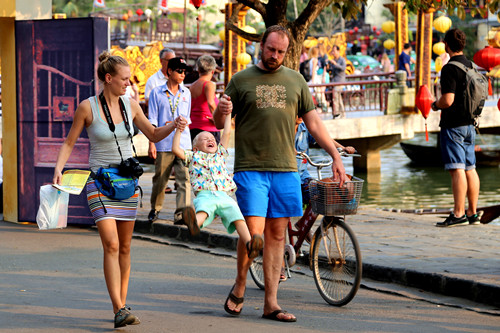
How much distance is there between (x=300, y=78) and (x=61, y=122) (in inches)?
229

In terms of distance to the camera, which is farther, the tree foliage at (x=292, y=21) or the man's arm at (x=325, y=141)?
the tree foliage at (x=292, y=21)

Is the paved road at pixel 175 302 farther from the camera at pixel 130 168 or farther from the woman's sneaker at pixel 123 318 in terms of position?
the camera at pixel 130 168

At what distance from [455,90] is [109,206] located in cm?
599

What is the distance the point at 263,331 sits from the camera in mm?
5930

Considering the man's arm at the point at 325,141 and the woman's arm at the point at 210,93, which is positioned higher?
the woman's arm at the point at 210,93

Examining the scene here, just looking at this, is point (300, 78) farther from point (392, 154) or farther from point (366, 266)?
point (392, 154)

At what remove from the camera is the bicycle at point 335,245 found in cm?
664

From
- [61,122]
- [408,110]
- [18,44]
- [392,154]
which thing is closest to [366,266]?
[61,122]

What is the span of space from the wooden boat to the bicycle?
22.3 metres

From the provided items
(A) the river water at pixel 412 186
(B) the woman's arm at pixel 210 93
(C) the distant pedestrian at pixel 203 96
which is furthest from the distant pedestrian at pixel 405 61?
(B) the woman's arm at pixel 210 93

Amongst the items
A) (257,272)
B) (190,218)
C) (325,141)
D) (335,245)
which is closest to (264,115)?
(325,141)

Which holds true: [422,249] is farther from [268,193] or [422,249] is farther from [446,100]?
[268,193]

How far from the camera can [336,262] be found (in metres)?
7.02

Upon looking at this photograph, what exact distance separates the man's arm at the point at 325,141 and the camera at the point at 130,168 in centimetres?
123
